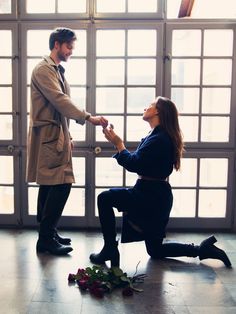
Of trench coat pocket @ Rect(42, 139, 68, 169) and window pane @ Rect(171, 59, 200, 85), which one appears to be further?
window pane @ Rect(171, 59, 200, 85)

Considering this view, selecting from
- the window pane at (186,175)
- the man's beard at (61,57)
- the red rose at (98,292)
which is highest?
the man's beard at (61,57)

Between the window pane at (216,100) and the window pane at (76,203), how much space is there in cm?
134

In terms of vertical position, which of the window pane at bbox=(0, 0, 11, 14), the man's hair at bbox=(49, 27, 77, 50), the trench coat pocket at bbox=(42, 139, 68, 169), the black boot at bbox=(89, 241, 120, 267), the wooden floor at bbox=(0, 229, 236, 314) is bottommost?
the wooden floor at bbox=(0, 229, 236, 314)

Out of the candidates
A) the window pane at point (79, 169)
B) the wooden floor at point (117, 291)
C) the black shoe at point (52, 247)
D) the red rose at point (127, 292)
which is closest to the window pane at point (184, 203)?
the wooden floor at point (117, 291)

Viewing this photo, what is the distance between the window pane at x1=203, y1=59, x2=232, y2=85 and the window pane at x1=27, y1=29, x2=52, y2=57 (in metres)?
1.41

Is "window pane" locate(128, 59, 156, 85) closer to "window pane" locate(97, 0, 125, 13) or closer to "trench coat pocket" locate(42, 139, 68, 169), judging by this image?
"window pane" locate(97, 0, 125, 13)

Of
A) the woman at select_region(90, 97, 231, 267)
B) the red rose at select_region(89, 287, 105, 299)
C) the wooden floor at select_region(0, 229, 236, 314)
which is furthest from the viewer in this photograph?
the woman at select_region(90, 97, 231, 267)

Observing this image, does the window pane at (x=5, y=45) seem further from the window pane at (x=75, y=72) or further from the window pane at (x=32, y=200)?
the window pane at (x=32, y=200)

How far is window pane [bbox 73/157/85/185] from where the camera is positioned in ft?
10.9

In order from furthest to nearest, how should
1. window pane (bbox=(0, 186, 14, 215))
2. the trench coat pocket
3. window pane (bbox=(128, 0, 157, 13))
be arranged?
1. window pane (bbox=(0, 186, 14, 215))
2. window pane (bbox=(128, 0, 157, 13))
3. the trench coat pocket

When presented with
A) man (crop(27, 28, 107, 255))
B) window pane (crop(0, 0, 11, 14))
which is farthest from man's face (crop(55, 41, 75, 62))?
window pane (crop(0, 0, 11, 14))

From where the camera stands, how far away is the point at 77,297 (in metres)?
2.09

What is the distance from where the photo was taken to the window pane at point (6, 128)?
131 inches

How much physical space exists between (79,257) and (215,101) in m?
1.78
